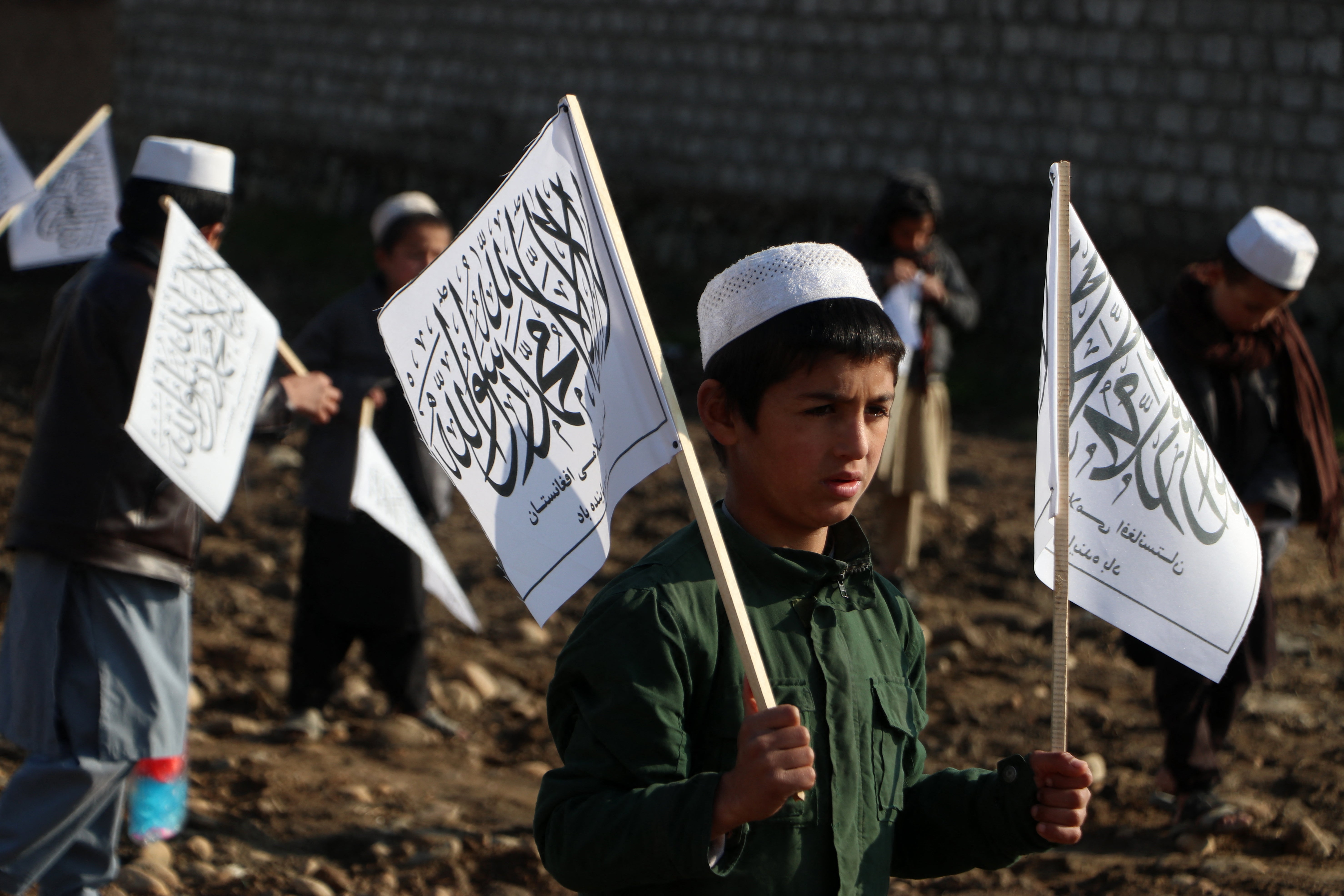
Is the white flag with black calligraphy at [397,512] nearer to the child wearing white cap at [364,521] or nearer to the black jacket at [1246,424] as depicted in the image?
the child wearing white cap at [364,521]

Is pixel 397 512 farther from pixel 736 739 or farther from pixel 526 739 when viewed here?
pixel 736 739

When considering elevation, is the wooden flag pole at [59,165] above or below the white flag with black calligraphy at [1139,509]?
above

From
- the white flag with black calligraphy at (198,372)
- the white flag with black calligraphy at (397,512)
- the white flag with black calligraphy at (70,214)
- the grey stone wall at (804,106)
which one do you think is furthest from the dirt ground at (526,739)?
the grey stone wall at (804,106)

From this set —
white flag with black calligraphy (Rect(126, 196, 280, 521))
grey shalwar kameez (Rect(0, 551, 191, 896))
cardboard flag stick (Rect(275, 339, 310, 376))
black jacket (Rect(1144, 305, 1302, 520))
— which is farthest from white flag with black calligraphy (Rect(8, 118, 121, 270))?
black jacket (Rect(1144, 305, 1302, 520))

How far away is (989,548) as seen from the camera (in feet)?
24.6

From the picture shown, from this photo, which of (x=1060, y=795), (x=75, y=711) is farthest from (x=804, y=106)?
(x=1060, y=795)

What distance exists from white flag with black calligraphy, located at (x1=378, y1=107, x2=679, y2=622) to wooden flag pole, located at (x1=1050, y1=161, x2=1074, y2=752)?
1.59 ft

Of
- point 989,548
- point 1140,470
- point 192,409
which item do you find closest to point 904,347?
point 1140,470

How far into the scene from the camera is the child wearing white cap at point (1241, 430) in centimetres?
404

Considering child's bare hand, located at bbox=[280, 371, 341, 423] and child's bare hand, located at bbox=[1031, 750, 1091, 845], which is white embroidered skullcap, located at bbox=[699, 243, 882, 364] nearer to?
child's bare hand, located at bbox=[1031, 750, 1091, 845]

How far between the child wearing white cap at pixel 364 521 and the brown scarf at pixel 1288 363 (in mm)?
2262

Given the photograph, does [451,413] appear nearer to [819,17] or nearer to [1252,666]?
[1252,666]

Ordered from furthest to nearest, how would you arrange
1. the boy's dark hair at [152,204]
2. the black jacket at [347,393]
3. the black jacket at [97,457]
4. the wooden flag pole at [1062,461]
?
the black jacket at [347,393] → the boy's dark hair at [152,204] → the black jacket at [97,457] → the wooden flag pole at [1062,461]

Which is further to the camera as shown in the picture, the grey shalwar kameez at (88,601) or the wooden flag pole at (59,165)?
the wooden flag pole at (59,165)
